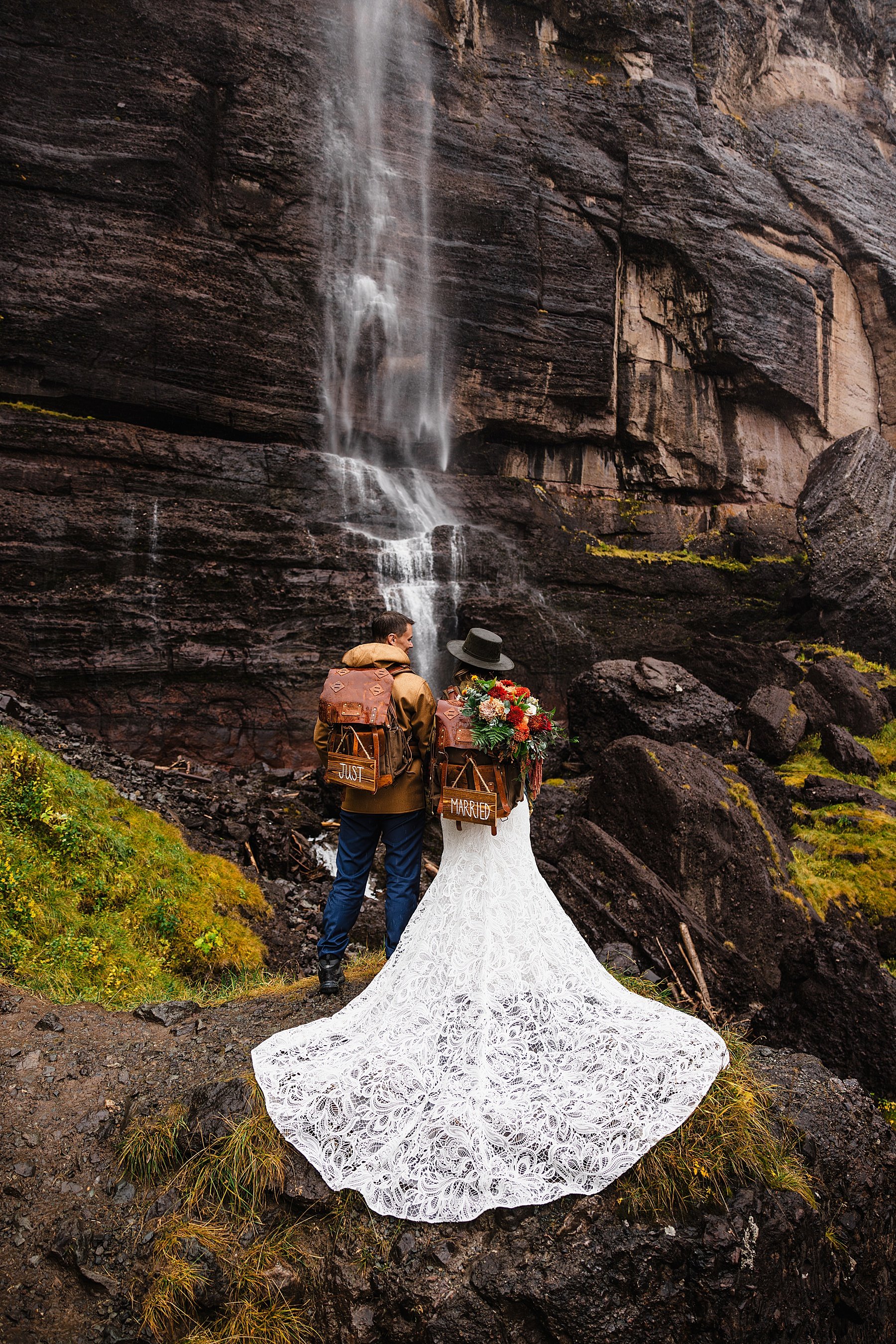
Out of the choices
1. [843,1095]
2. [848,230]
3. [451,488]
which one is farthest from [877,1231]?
[848,230]

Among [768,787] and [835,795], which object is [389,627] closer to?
[768,787]

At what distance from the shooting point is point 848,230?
29094 mm

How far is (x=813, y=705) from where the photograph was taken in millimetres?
17109

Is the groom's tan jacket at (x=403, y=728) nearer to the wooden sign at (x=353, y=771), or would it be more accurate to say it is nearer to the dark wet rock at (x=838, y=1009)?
the wooden sign at (x=353, y=771)

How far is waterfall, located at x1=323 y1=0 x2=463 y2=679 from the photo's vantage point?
2025 cm

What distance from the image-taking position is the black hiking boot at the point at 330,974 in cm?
540

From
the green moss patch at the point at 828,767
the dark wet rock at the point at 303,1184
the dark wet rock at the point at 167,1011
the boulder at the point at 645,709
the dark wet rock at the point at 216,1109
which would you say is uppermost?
the boulder at the point at 645,709

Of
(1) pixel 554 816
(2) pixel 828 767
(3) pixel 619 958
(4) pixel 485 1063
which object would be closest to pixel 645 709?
(1) pixel 554 816

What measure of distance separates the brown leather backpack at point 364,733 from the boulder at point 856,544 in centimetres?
2142

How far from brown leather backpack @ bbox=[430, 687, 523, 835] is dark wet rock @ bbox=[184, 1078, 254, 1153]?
1.80 m

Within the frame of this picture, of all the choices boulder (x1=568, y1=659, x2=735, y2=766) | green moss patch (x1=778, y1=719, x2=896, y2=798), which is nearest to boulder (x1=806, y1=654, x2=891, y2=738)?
green moss patch (x1=778, y1=719, x2=896, y2=798)

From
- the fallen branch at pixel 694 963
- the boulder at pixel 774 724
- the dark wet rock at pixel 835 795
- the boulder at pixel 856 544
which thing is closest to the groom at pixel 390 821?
the fallen branch at pixel 694 963

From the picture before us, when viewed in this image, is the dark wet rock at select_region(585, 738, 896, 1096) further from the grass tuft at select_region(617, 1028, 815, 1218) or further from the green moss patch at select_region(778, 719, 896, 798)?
the green moss patch at select_region(778, 719, 896, 798)

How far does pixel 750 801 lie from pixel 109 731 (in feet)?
36.8
